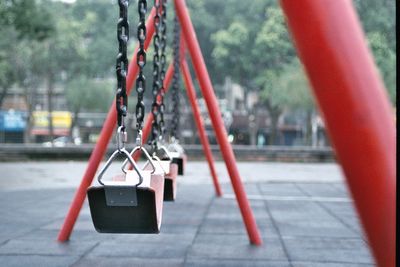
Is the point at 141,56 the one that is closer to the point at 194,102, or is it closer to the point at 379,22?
the point at 194,102

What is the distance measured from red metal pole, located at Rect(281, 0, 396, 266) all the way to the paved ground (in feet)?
3.49

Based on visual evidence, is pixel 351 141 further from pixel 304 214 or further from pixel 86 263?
pixel 304 214

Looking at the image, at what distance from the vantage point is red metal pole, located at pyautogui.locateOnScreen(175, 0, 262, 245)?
5.19 m

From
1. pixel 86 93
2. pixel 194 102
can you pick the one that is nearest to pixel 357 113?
pixel 194 102

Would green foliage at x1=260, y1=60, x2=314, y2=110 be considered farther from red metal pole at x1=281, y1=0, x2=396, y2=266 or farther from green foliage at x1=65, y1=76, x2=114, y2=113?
red metal pole at x1=281, y1=0, x2=396, y2=266

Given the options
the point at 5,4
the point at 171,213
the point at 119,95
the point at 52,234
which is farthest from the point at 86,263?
the point at 5,4

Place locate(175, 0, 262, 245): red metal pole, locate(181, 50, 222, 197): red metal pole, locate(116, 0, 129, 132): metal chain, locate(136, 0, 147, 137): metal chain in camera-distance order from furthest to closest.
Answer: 1. locate(181, 50, 222, 197): red metal pole
2. locate(175, 0, 262, 245): red metal pole
3. locate(136, 0, 147, 137): metal chain
4. locate(116, 0, 129, 132): metal chain

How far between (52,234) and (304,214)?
3.24m

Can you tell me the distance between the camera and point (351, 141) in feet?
4.13

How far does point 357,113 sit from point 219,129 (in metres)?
4.21

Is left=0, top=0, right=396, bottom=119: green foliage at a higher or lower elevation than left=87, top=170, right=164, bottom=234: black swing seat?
higher

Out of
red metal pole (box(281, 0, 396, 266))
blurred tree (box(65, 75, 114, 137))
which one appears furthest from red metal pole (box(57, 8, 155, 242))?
blurred tree (box(65, 75, 114, 137))

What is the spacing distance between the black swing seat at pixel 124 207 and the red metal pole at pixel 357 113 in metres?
1.23

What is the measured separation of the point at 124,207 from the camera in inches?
95.2
